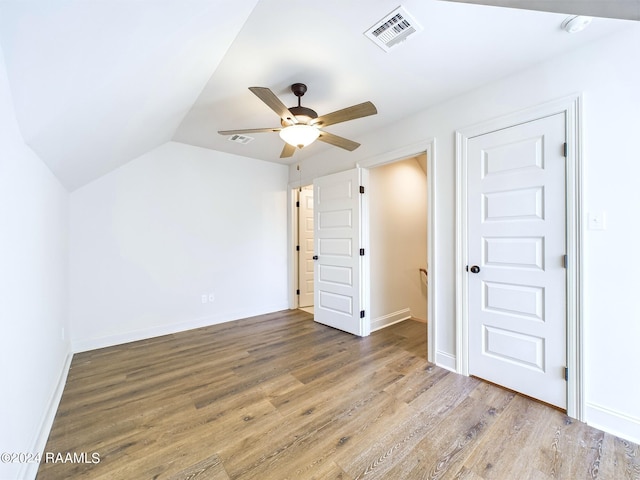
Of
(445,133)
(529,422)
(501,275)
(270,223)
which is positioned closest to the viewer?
(529,422)

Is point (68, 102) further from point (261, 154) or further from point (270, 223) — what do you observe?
point (270, 223)

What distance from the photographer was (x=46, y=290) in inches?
75.4

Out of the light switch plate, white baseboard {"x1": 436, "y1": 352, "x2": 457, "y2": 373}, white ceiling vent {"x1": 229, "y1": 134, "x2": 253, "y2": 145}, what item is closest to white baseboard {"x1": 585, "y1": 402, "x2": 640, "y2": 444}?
white baseboard {"x1": 436, "y1": 352, "x2": 457, "y2": 373}

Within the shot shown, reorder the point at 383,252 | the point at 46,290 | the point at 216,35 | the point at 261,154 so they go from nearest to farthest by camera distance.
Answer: the point at 216,35, the point at 46,290, the point at 383,252, the point at 261,154

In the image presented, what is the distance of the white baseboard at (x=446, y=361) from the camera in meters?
2.46

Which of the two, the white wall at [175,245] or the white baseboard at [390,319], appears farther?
the white baseboard at [390,319]

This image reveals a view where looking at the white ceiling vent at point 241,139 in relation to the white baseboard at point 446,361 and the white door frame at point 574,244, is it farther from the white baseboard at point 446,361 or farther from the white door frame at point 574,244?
the white baseboard at point 446,361

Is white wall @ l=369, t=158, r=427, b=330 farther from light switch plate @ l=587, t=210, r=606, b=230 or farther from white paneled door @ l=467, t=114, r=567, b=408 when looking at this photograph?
light switch plate @ l=587, t=210, r=606, b=230

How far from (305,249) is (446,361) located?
2.96 metres

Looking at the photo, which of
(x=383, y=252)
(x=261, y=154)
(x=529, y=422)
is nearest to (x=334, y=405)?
(x=529, y=422)

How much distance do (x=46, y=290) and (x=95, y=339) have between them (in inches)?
58.1

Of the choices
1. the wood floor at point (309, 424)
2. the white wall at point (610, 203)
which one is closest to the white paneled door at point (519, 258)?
the white wall at point (610, 203)

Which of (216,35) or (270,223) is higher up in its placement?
(216,35)

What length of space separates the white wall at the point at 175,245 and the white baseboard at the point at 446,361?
2766mm
